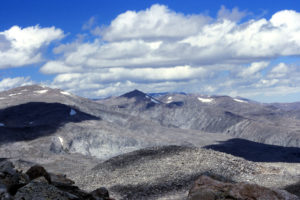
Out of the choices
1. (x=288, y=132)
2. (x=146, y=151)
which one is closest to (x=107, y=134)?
(x=146, y=151)

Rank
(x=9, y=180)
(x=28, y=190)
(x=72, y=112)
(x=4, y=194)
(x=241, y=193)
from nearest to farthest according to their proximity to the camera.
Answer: (x=4, y=194), (x=28, y=190), (x=241, y=193), (x=9, y=180), (x=72, y=112)

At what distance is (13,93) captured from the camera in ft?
528

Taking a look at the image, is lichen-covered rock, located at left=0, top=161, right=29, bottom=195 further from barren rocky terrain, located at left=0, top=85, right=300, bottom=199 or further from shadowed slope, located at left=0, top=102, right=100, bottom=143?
shadowed slope, located at left=0, top=102, right=100, bottom=143

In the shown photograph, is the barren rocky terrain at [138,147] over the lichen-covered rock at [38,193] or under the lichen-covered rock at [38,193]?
under

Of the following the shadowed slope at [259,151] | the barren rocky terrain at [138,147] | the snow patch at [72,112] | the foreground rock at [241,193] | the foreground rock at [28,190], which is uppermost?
the snow patch at [72,112]

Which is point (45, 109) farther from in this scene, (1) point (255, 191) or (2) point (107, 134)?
(1) point (255, 191)

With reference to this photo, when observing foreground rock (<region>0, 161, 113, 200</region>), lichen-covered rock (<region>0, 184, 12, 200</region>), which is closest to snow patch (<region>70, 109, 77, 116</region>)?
foreground rock (<region>0, 161, 113, 200</region>)

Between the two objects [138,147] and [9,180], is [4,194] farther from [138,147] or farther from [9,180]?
[138,147]

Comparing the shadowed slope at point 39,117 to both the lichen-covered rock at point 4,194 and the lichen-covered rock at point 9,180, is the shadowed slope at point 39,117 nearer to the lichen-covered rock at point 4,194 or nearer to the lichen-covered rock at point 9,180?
the lichen-covered rock at point 9,180

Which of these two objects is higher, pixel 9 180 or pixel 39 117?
pixel 39 117

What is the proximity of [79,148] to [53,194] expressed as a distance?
79.2 metres

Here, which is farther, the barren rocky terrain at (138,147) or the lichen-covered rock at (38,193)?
the barren rocky terrain at (138,147)

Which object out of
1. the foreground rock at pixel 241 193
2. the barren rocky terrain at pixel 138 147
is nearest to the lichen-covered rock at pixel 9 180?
the foreground rock at pixel 241 193

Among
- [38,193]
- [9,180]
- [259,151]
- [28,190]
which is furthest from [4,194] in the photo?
[259,151]
